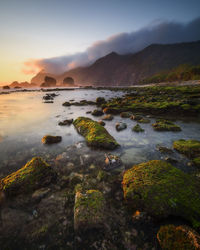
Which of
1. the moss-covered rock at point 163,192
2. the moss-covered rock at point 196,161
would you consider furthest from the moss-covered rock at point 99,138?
the moss-covered rock at point 196,161

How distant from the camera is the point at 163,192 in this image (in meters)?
3.49

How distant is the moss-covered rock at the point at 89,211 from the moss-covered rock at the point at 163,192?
2.93 feet

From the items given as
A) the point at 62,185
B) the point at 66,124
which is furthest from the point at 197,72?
the point at 62,185

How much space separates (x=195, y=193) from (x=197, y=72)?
95802 mm

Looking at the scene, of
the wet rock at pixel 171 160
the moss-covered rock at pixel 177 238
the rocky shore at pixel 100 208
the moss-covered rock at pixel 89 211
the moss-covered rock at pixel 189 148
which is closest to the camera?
the moss-covered rock at pixel 177 238

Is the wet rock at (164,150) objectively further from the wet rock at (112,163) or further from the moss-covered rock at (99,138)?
the wet rock at (112,163)

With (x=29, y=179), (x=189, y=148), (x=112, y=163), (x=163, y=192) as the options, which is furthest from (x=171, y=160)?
(x=29, y=179)

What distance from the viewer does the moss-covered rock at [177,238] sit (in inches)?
93.5

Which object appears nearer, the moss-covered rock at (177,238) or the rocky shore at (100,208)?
the moss-covered rock at (177,238)

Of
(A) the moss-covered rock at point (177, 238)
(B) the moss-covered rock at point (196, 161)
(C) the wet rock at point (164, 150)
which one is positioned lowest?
(C) the wet rock at point (164, 150)

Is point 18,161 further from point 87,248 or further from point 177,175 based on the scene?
point 177,175

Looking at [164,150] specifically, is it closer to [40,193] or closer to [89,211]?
[89,211]

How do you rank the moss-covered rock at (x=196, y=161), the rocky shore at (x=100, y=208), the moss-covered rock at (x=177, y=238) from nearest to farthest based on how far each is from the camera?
the moss-covered rock at (x=177, y=238) → the rocky shore at (x=100, y=208) → the moss-covered rock at (x=196, y=161)

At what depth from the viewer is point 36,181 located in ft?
14.3
